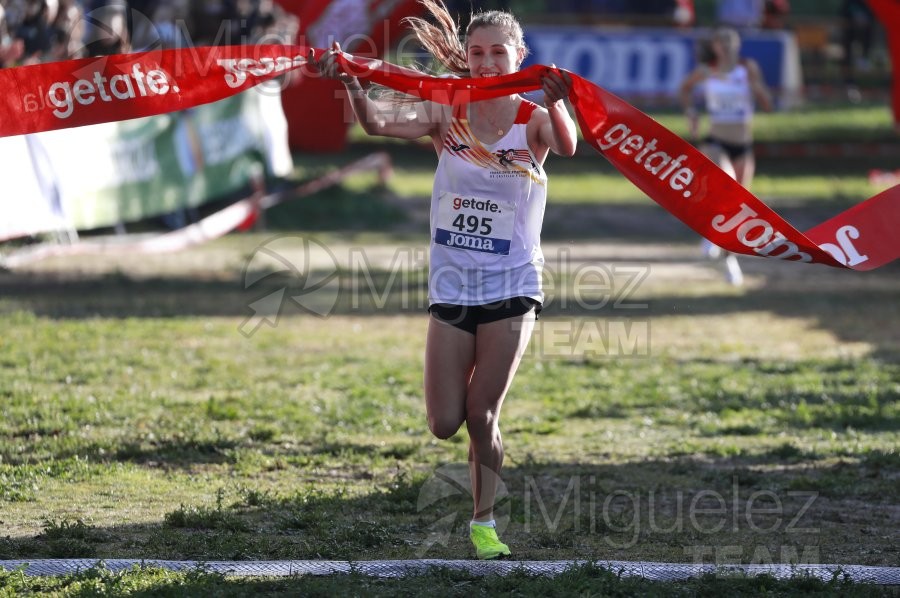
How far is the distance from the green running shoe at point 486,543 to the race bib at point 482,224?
47.5 inches

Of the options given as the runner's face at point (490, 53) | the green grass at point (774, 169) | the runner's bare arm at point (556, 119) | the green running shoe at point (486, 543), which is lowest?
the green grass at point (774, 169)

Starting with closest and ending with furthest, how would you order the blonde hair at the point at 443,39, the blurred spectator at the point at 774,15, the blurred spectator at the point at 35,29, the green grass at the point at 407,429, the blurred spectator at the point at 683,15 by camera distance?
the green grass at the point at 407,429 → the blonde hair at the point at 443,39 → the blurred spectator at the point at 35,29 → the blurred spectator at the point at 683,15 → the blurred spectator at the point at 774,15

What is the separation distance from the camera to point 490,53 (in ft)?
18.7

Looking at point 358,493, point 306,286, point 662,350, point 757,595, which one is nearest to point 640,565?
point 757,595

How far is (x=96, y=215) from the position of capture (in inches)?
587

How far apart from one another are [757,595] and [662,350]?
19.6 feet

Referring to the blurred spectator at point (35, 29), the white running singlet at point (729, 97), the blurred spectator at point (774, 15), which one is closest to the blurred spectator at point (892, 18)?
the white running singlet at point (729, 97)

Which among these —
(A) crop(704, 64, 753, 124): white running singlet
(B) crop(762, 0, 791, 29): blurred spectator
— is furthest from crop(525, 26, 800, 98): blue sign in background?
(A) crop(704, 64, 753, 124): white running singlet

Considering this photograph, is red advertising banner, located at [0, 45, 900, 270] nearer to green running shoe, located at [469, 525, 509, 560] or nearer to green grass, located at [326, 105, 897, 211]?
green running shoe, located at [469, 525, 509, 560]

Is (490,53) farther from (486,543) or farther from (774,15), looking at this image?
(774,15)

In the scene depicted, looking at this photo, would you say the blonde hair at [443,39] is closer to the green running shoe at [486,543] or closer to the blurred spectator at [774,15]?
the green running shoe at [486,543]

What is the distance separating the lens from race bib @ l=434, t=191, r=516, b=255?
564 centimetres

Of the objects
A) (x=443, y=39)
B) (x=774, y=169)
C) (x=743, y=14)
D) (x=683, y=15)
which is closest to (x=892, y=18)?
(x=774, y=169)

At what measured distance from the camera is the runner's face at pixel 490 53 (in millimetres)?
5676
